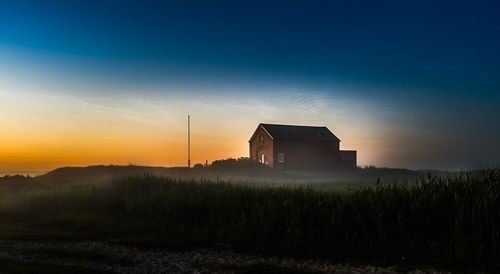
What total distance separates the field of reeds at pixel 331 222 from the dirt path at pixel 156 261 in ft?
→ 4.04

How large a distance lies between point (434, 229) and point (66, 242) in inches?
582

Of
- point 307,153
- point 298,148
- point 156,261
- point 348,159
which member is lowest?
point 156,261

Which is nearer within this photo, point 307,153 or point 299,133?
point 307,153

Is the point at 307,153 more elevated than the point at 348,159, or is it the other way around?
the point at 307,153

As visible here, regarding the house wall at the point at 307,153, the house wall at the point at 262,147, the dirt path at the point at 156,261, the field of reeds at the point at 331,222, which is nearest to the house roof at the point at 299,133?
the house wall at the point at 307,153

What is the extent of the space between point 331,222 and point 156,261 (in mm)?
7047

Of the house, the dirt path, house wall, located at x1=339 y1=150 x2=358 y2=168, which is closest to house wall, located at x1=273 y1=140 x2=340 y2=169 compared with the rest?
the house

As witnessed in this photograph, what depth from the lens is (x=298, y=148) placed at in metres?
68.4

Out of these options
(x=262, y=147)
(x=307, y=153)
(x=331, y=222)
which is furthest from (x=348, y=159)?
(x=331, y=222)

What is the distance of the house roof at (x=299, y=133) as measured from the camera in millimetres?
67750

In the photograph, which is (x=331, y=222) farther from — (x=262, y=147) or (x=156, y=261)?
(x=262, y=147)

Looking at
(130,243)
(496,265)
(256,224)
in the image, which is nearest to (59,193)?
(130,243)

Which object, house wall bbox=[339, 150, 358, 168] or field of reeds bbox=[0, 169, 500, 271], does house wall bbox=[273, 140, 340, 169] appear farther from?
field of reeds bbox=[0, 169, 500, 271]

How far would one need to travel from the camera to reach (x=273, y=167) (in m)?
64.6
